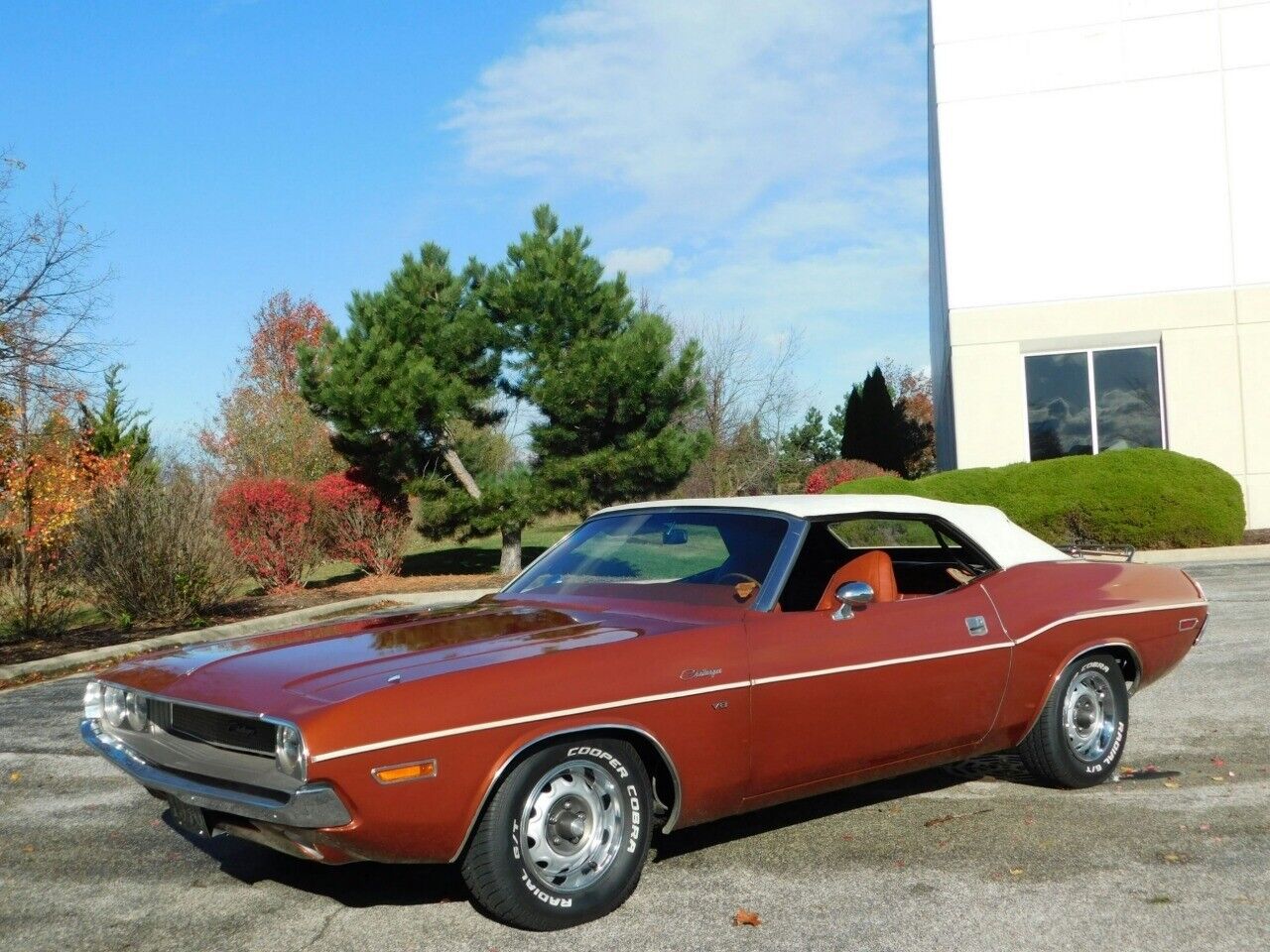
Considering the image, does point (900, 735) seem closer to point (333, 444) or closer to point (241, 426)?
point (333, 444)

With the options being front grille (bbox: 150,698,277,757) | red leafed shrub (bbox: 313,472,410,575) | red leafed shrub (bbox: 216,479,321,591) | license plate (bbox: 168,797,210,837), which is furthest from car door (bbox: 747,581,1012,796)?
red leafed shrub (bbox: 313,472,410,575)

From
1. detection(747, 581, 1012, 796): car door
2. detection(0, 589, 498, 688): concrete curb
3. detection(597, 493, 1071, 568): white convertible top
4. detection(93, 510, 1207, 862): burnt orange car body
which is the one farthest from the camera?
detection(0, 589, 498, 688): concrete curb

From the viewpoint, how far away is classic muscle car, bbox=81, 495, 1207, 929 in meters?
3.97

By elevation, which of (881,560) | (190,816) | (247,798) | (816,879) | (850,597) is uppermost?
(881,560)

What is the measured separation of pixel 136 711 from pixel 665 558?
85.7 inches

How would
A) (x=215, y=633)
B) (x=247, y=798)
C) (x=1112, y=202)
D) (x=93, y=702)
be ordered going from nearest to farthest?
1. (x=247, y=798)
2. (x=93, y=702)
3. (x=215, y=633)
4. (x=1112, y=202)

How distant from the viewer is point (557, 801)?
424 centimetres

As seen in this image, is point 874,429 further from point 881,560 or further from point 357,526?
point 881,560

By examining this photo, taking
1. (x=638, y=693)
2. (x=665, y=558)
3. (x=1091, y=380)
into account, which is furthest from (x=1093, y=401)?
(x=638, y=693)

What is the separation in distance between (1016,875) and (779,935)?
3.50 feet

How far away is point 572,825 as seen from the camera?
4.25 m

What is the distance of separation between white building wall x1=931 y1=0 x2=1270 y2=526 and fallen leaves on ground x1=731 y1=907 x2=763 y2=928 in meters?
19.6

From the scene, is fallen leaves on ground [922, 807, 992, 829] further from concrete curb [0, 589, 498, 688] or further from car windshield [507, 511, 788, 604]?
concrete curb [0, 589, 498, 688]

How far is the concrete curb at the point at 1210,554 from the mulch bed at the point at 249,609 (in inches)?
384
